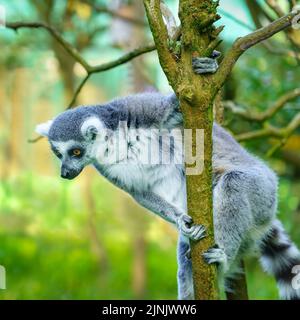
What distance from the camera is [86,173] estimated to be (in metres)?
7.62

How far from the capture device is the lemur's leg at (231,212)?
10.1 ft

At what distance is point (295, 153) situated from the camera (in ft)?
19.4

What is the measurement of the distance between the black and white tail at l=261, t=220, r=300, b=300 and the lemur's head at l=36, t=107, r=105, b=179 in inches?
42.0

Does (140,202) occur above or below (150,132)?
below

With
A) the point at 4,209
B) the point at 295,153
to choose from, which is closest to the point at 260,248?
the point at 295,153

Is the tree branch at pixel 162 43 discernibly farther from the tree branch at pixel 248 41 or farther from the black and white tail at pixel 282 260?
the black and white tail at pixel 282 260

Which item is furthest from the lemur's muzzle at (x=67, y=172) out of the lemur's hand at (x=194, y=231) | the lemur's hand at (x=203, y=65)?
the lemur's hand at (x=203, y=65)

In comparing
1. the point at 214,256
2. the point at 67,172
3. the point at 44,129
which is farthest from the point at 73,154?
the point at 214,256

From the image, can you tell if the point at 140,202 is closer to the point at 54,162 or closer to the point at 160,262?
the point at 160,262

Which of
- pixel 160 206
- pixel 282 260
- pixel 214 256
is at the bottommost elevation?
pixel 214 256

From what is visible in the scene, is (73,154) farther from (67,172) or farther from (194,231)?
(194,231)

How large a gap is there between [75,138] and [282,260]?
1.30 meters

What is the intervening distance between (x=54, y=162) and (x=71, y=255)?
2.27 metres

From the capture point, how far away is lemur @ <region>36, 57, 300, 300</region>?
3.14m
